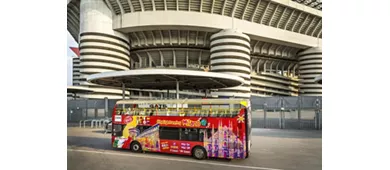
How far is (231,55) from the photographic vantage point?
37.7 meters

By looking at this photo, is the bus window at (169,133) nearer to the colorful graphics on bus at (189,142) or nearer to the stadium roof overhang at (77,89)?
the colorful graphics on bus at (189,142)

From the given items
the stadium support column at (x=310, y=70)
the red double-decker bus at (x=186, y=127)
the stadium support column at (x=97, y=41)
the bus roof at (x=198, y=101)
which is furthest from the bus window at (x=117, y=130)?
the stadium support column at (x=310, y=70)

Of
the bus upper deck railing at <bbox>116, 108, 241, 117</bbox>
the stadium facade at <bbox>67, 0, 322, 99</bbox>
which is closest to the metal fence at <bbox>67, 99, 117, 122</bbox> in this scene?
the stadium facade at <bbox>67, 0, 322, 99</bbox>

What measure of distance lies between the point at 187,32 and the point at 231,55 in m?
7.67

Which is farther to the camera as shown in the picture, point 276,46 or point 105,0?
point 276,46

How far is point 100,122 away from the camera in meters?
23.1

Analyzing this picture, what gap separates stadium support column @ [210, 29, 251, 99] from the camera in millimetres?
37312

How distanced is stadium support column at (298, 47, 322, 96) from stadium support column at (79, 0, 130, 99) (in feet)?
111

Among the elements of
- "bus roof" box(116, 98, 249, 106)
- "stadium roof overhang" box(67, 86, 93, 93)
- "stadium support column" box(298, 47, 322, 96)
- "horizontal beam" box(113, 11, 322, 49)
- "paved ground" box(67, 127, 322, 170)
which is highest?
"horizontal beam" box(113, 11, 322, 49)

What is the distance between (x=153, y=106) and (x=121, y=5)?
28.3m

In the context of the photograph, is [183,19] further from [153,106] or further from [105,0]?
[153,106]

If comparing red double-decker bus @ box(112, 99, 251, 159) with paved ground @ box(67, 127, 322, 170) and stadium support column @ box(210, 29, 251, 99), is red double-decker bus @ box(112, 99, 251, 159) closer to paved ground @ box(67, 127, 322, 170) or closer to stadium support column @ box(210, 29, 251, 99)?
paved ground @ box(67, 127, 322, 170)
